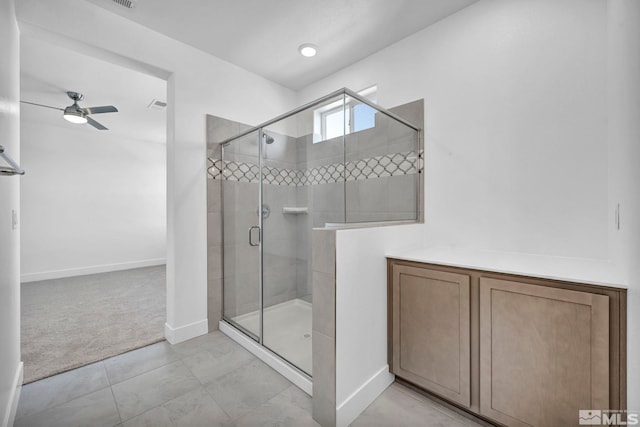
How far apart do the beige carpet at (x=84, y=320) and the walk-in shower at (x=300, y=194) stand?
0.89m

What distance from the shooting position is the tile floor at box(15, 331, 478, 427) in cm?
140

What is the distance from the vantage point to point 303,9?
193cm

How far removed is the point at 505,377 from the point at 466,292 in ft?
1.34

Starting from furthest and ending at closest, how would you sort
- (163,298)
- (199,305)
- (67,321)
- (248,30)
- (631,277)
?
(163,298) → (67,321) → (199,305) → (248,30) → (631,277)

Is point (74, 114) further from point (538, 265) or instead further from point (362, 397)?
point (538, 265)

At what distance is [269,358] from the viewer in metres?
1.91

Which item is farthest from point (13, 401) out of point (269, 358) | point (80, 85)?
point (80, 85)

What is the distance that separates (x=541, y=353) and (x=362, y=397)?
0.90m

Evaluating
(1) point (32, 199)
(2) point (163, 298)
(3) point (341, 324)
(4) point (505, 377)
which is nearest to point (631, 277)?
(4) point (505, 377)

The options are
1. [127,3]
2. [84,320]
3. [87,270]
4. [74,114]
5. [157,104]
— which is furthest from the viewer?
[87,270]

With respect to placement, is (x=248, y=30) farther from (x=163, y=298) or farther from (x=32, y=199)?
(x=32, y=199)

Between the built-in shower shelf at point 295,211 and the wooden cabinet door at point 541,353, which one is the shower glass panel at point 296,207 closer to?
the built-in shower shelf at point 295,211

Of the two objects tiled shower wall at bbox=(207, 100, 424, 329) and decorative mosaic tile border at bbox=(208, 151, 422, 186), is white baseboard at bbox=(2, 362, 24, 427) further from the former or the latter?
decorative mosaic tile border at bbox=(208, 151, 422, 186)

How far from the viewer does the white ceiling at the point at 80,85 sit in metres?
2.43
